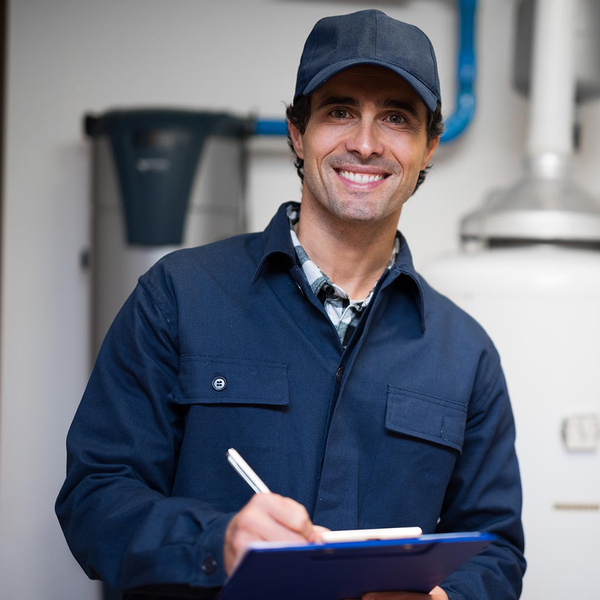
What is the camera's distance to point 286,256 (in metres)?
1.12

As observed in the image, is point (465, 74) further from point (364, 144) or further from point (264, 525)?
point (264, 525)

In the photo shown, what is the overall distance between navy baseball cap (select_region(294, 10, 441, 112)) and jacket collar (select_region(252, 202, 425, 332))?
20 cm

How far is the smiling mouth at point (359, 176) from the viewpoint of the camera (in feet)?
3.64

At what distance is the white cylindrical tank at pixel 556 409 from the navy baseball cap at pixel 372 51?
24.7 inches

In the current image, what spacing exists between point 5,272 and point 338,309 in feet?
4.30

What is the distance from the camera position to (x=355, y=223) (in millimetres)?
1135

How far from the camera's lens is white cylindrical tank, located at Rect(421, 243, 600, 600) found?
1.57 m

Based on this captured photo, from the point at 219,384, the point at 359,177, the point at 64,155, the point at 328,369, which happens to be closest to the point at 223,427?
the point at 219,384

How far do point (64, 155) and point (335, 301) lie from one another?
51.1 inches

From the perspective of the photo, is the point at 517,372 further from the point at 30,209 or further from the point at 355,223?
the point at 30,209

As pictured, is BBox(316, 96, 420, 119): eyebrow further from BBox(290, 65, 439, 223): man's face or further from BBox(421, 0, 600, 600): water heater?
BBox(421, 0, 600, 600): water heater

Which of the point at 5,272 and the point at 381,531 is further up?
the point at 5,272

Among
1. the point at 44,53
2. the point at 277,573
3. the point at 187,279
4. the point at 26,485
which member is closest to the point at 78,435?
the point at 187,279

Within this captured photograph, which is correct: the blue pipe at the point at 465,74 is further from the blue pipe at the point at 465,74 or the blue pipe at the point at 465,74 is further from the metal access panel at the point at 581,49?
the metal access panel at the point at 581,49
